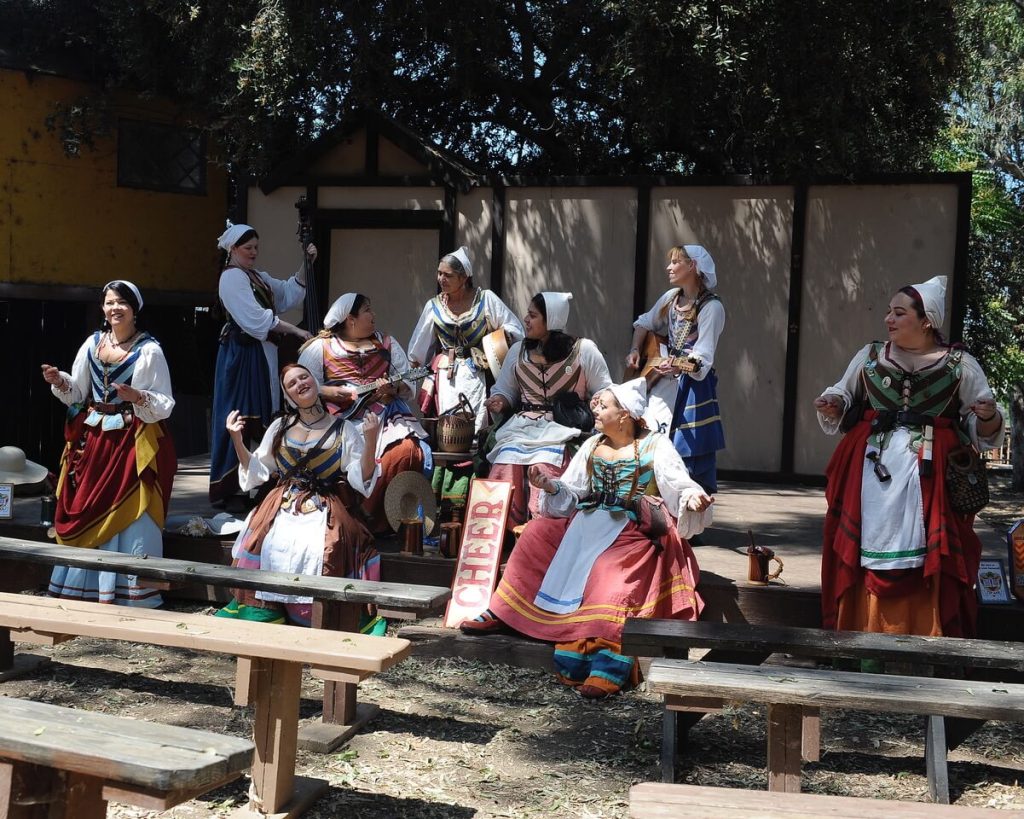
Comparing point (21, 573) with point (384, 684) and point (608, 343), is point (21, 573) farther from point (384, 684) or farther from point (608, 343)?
point (608, 343)

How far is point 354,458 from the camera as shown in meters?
4.94

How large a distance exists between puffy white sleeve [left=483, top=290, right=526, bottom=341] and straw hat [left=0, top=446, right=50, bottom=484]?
270 cm

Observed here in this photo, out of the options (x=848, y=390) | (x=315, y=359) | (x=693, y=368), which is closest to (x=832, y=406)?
(x=848, y=390)

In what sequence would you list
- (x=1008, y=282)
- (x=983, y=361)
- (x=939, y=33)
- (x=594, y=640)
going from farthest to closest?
(x=1008, y=282)
(x=983, y=361)
(x=939, y=33)
(x=594, y=640)

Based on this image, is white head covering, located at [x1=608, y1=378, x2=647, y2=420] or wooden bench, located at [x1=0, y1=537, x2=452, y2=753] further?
white head covering, located at [x1=608, y1=378, x2=647, y2=420]

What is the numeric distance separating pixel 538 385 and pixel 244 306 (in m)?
1.87

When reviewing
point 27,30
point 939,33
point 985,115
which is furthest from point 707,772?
point 985,115

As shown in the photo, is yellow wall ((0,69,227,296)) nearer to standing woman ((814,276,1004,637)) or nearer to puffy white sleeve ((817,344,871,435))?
puffy white sleeve ((817,344,871,435))

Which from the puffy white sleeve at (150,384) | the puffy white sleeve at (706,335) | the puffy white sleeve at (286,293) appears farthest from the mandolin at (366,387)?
the puffy white sleeve at (706,335)

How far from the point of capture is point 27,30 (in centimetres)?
1020

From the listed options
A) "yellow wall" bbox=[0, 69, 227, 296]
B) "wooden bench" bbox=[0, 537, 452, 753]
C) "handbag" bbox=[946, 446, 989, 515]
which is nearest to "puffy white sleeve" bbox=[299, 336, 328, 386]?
"wooden bench" bbox=[0, 537, 452, 753]

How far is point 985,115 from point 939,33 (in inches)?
427

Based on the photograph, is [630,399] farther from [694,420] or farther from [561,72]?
[561,72]

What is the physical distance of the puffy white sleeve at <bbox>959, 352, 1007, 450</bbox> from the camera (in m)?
4.36
